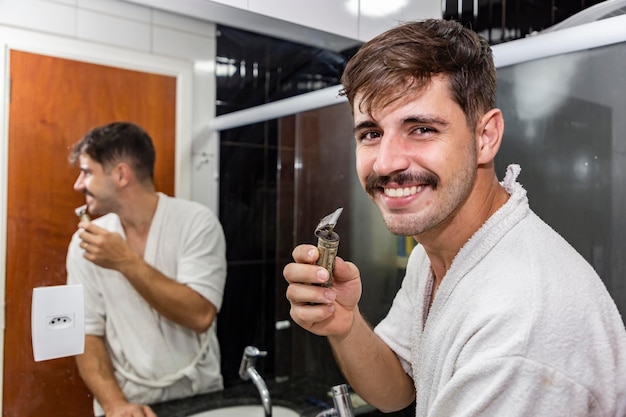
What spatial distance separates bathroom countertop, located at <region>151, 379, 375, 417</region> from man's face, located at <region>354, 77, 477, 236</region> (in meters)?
0.71

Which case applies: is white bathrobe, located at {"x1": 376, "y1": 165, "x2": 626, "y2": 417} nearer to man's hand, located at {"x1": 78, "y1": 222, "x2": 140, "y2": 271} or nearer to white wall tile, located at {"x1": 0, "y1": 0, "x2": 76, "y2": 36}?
man's hand, located at {"x1": 78, "y1": 222, "x2": 140, "y2": 271}

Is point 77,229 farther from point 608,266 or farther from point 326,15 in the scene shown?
point 608,266

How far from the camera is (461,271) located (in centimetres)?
93

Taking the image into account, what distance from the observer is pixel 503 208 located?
3.02 feet

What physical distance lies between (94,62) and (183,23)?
0.24m

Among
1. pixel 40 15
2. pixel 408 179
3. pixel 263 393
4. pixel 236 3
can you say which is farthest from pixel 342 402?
pixel 40 15

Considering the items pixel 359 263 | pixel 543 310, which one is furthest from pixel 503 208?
pixel 359 263

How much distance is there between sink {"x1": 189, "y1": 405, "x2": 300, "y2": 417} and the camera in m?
1.34

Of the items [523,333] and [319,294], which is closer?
[523,333]

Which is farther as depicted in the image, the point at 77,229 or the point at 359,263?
the point at 359,263

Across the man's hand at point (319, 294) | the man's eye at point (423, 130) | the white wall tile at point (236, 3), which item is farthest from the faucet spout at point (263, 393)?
the white wall tile at point (236, 3)

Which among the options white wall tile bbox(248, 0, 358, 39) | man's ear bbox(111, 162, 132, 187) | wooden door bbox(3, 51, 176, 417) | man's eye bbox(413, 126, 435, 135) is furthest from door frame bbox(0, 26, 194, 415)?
man's eye bbox(413, 126, 435, 135)

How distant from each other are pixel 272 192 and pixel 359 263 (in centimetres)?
33

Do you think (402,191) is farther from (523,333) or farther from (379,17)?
(379,17)
